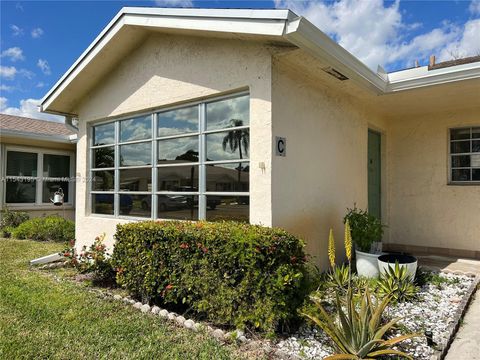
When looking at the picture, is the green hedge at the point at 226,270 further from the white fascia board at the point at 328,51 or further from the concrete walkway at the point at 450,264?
the concrete walkway at the point at 450,264

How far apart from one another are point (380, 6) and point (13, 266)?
1030 cm

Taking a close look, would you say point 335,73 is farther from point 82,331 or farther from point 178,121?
point 82,331

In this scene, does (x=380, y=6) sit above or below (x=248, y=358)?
above

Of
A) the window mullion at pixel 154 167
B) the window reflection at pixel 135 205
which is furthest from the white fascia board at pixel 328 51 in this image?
the window reflection at pixel 135 205

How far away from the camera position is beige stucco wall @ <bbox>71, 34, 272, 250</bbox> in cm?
457

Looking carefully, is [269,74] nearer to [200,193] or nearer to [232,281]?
[200,193]

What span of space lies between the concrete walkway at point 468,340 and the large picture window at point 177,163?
2909 millimetres

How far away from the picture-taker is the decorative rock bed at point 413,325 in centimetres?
323

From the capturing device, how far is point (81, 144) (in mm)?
7848

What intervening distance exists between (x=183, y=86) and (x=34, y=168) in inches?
400

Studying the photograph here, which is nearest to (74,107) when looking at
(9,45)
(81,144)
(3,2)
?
(81,144)

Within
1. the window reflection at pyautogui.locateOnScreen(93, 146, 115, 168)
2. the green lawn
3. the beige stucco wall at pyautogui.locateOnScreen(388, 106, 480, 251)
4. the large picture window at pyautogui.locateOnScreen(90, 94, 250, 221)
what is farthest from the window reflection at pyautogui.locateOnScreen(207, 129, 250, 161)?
the beige stucco wall at pyautogui.locateOnScreen(388, 106, 480, 251)

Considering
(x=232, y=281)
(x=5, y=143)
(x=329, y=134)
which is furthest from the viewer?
(x=5, y=143)

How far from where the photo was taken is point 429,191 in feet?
25.2
